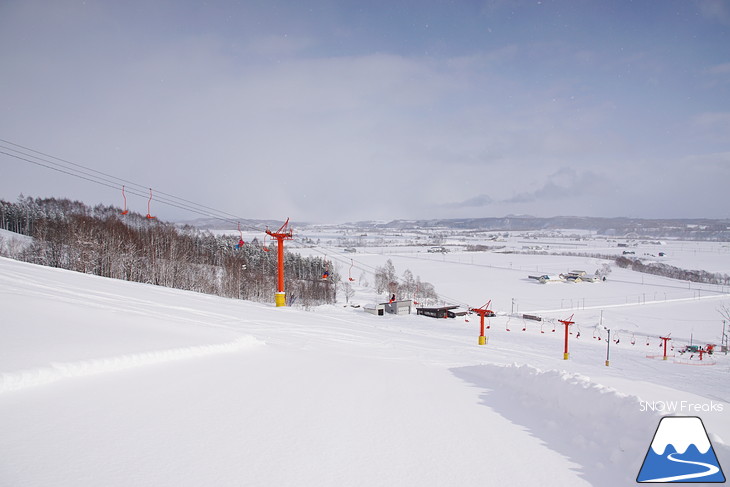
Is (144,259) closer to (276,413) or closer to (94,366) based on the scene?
(94,366)

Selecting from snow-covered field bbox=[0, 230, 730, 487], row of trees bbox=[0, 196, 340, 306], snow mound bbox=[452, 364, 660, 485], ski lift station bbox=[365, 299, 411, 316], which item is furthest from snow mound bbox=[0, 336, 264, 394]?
ski lift station bbox=[365, 299, 411, 316]

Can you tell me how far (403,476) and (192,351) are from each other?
460 centimetres

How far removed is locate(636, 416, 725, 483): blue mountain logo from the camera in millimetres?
3016

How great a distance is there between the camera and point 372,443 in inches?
144

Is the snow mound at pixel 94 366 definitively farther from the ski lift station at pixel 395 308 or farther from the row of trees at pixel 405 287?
the row of trees at pixel 405 287

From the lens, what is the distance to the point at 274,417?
4.06 metres

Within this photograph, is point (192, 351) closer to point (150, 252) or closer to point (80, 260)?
point (80, 260)

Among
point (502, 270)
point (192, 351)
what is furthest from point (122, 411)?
point (502, 270)

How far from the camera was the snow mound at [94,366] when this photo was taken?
4070 millimetres

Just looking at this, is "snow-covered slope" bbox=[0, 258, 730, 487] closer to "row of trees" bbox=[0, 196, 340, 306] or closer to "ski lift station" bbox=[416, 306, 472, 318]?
"row of trees" bbox=[0, 196, 340, 306]

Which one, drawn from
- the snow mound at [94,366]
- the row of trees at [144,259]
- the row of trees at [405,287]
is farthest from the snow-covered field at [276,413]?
the row of trees at [405,287]

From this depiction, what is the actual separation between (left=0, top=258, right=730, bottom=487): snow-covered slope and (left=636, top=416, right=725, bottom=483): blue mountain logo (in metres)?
0.13

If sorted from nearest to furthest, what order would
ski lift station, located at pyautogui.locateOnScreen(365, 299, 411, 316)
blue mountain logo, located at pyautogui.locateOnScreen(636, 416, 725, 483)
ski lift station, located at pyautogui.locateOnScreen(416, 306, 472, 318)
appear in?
1. blue mountain logo, located at pyautogui.locateOnScreen(636, 416, 725, 483)
2. ski lift station, located at pyautogui.locateOnScreen(365, 299, 411, 316)
3. ski lift station, located at pyautogui.locateOnScreen(416, 306, 472, 318)

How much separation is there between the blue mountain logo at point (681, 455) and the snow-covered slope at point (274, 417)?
13cm
